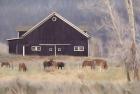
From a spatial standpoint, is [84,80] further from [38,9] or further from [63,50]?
[38,9]

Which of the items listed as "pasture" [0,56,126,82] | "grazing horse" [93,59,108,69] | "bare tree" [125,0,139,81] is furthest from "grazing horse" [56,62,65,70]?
"bare tree" [125,0,139,81]

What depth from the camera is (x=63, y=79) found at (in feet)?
16.7

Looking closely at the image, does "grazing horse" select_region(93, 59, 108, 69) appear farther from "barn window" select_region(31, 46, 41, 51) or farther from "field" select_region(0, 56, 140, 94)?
"barn window" select_region(31, 46, 41, 51)

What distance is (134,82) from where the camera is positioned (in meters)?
4.94

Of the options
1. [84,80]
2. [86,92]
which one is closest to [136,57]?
[84,80]

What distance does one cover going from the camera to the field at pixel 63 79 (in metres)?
4.49

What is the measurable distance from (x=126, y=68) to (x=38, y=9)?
4.56ft

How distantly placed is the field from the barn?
0.10m

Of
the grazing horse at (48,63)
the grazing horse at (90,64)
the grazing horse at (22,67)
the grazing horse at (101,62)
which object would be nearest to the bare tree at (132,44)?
the grazing horse at (101,62)

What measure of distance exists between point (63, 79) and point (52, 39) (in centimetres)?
58

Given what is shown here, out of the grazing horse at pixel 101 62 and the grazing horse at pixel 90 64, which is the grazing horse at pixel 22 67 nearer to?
the grazing horse at pixel 90 64

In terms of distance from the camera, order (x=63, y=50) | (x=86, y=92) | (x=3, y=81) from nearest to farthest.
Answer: (x=86, y=92)
(x=3, y=81)
(x=63, y=50)

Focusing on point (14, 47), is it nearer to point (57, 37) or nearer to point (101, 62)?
point (57, 37)

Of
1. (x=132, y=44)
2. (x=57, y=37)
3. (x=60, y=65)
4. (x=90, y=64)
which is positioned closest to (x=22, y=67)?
(x=60, y=65)
